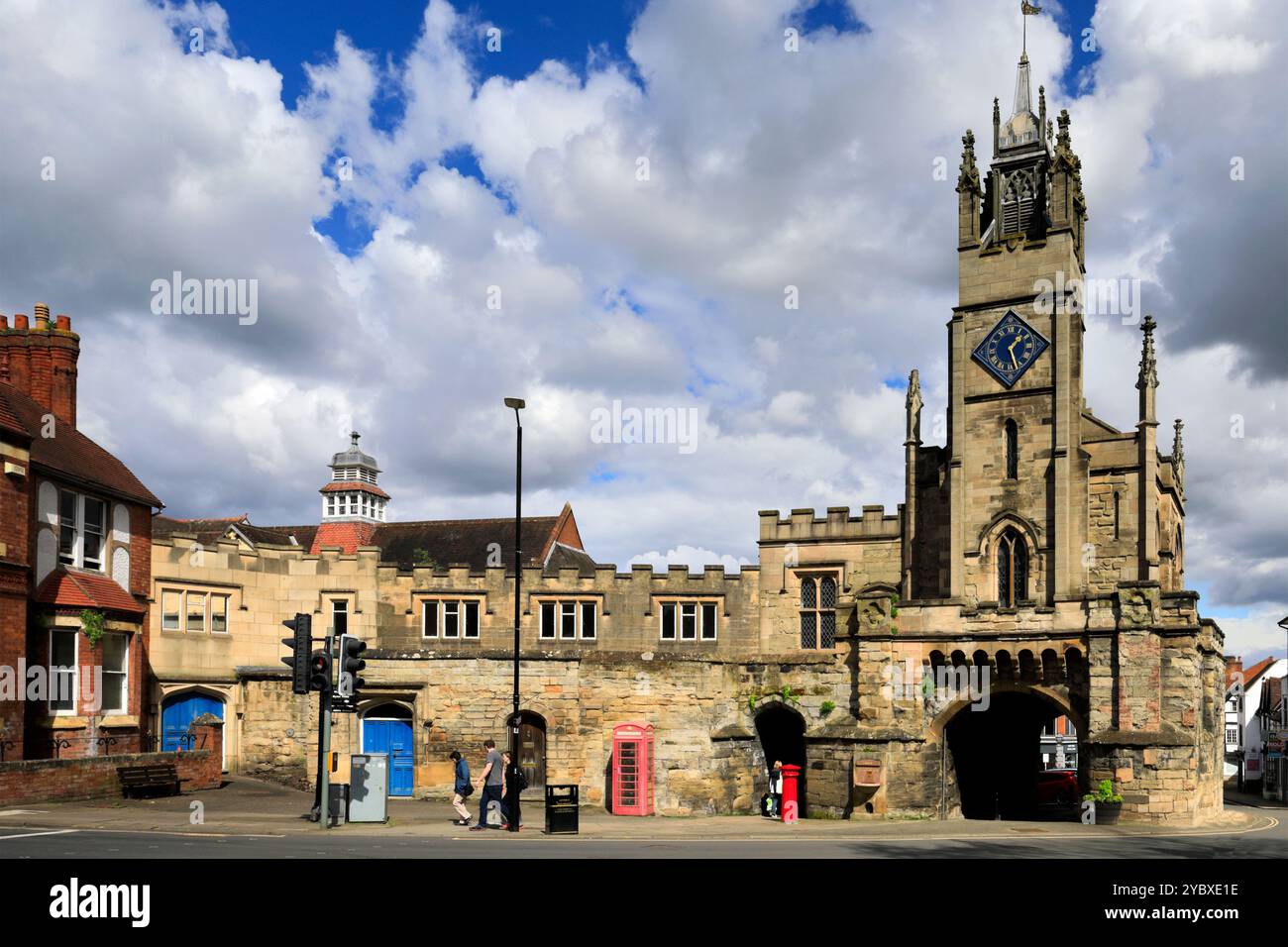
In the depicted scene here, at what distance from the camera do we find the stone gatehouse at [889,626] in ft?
98.5

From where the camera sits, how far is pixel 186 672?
33.9 m

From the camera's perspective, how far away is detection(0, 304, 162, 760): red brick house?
26156 mm

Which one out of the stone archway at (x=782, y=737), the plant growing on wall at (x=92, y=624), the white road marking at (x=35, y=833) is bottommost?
A: the stone archway at (x=782, y=737)

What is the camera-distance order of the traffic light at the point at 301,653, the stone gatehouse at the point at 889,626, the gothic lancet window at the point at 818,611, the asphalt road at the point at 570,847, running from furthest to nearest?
the gothic lancet window at the point at 818,611 < the stone gatehouse at the point at 889,626 < the traffic light at the point at 301,653 < the asphalt road at the point at 570,847

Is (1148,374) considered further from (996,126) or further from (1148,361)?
(996,126)

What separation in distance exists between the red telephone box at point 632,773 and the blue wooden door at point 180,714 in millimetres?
11608

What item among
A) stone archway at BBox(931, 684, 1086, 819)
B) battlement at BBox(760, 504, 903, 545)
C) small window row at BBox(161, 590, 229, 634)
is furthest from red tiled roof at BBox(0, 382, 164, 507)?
stone archway at BBox(931, 684, 1086, 819)

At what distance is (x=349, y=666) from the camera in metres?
22.2

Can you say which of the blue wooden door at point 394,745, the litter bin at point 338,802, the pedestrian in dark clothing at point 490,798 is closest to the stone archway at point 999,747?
the pedestrian in dark clothing at point 490,798

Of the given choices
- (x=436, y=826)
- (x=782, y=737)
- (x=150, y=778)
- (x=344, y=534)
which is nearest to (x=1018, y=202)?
(x=782, y=737)

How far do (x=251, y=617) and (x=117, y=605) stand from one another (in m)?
6.00

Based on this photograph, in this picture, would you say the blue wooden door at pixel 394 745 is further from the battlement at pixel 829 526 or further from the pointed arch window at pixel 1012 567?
the pointed arch window at pixel 1012 567
